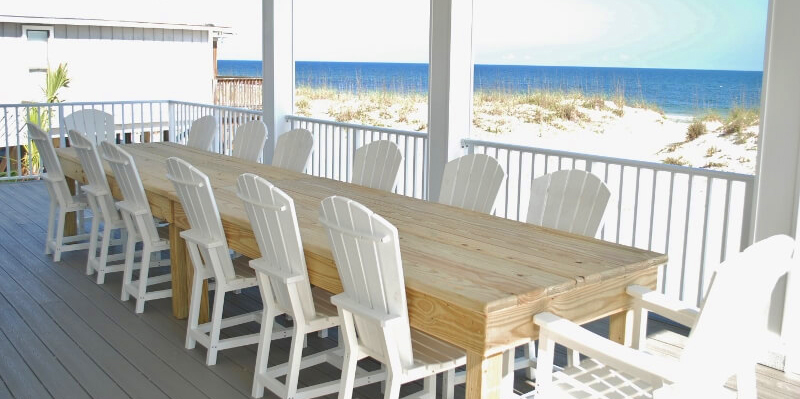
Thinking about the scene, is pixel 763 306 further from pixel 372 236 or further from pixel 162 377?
pixel 162 377

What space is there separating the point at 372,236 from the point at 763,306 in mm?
1207

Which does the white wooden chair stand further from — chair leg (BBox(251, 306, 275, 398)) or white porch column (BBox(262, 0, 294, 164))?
white porch column (BBox(262, 0, 294, 164))

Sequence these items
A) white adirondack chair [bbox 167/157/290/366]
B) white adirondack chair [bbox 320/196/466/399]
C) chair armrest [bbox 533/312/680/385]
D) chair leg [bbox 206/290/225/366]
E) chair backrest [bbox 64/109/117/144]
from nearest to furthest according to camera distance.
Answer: chair armrest [bbox 533/312/680/385] < white adirondack chair [bbox 320/196/466/399] < white adirondack chair [bbox 167/157/290/366] < chair leg [bbox 206/290/225/366] < chair backrest [bbox 64/109/117/144]

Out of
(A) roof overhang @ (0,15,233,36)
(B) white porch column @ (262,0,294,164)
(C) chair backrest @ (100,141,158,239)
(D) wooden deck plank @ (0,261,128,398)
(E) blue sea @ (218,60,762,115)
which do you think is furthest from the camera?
(E) blue sea @ (218,60,762,115)

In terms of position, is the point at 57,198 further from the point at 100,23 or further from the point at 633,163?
the point at 100,23

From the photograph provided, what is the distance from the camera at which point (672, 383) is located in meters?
2.25

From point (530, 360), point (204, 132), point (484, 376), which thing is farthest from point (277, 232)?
point (204, 132)

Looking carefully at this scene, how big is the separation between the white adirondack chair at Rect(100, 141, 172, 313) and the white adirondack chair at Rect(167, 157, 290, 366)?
590 mm

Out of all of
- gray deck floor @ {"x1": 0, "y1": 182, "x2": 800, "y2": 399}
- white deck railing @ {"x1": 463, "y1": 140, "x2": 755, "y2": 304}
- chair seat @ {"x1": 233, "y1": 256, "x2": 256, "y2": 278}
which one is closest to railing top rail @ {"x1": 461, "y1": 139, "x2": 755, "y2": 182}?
white deck railing @ {"x1": 463, "y1": 140, "x2": 755, "y2": 304}

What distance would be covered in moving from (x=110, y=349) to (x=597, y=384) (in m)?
2.48

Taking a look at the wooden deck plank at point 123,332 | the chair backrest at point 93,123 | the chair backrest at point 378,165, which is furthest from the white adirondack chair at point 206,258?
the chair backrest at point 93,123

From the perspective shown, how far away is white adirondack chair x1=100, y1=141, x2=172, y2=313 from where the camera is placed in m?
4.33

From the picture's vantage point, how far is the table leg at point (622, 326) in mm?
2943

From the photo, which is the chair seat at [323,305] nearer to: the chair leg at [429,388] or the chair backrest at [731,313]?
the chair leg at [429,388]
